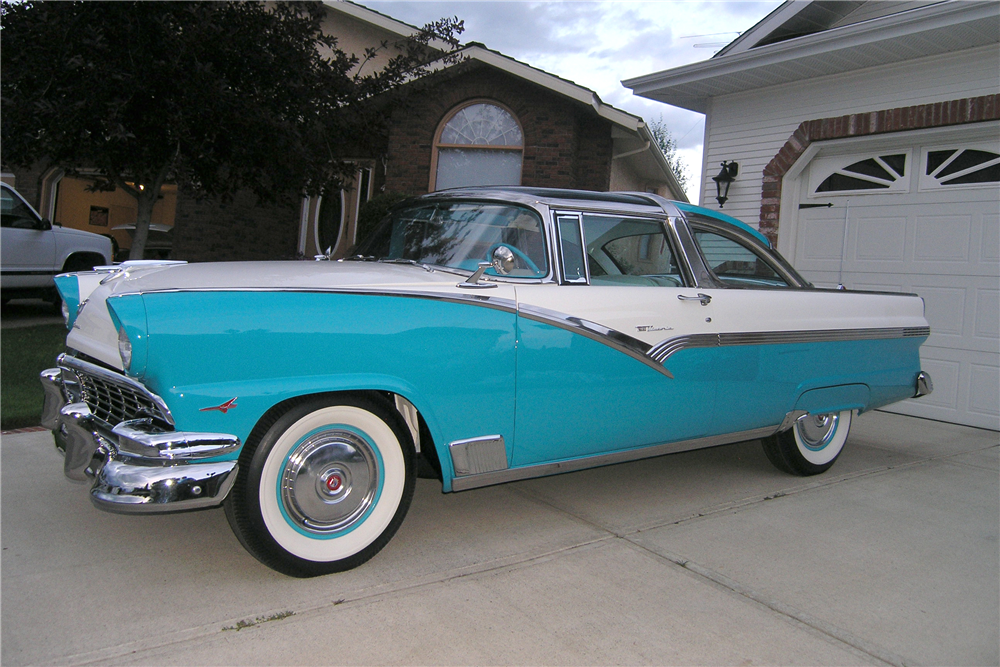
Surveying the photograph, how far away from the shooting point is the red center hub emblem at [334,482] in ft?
10.0

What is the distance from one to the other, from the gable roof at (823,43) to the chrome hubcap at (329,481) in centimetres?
619

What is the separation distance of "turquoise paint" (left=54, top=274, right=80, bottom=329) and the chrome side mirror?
1.91 meters

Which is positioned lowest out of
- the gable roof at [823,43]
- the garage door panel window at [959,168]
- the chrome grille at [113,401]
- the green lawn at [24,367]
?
the green lawn at [24,367]

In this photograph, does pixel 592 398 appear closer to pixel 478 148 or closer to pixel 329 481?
pixel 329 481

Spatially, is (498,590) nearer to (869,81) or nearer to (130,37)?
(130,37)

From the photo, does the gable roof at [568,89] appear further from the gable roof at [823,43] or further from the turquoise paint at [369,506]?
the turquoise paint at [369,506]

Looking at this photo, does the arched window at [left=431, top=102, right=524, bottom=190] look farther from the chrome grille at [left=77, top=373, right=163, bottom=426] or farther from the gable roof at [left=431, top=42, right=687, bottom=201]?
the chrome grille at [left=77, top=373, right=163, bottom=426]

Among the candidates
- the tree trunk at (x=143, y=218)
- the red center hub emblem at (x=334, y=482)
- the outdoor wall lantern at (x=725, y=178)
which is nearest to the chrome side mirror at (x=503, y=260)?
the red center hub emblem at (x=334, y=482)

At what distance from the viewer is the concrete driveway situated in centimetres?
260

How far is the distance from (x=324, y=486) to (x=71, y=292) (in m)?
1.56

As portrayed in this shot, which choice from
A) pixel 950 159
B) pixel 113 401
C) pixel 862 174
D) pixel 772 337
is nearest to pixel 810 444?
pixel 772 337

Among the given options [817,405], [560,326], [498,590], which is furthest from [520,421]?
[817,405]

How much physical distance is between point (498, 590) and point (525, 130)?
9.19 m

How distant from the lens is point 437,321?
321cm
